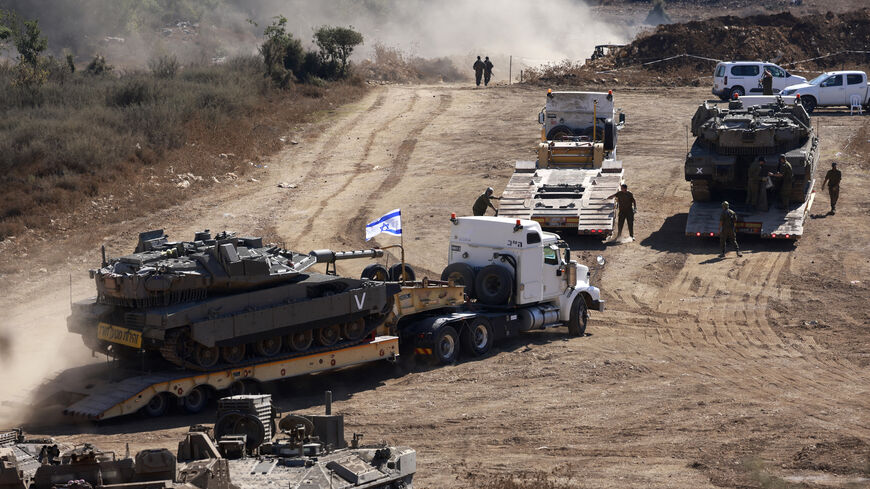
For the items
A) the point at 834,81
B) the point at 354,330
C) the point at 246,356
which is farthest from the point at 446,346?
the point at 834,81

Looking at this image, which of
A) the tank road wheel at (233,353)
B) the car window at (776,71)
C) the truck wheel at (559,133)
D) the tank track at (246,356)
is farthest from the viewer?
the car window at (776,71)

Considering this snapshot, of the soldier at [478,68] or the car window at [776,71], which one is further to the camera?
the soldier at [478,68]

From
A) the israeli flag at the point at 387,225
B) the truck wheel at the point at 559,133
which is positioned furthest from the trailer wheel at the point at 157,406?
the truck wheel at the point at 559,133

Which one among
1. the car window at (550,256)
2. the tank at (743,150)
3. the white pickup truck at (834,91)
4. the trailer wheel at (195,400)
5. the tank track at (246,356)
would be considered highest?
the white pickup truck at (834,91)

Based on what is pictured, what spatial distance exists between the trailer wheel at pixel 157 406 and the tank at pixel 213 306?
55 cm

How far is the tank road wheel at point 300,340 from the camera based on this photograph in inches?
736

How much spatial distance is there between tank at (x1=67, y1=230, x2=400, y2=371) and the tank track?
0.7 inches

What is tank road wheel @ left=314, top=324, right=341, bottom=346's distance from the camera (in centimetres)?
1912

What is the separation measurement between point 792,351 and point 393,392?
25.4ft

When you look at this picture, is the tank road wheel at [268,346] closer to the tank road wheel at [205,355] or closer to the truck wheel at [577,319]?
the tank road wheel at [205,355]

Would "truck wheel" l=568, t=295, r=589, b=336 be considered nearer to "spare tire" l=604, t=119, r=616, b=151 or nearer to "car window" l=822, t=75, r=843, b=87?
"spare tire" l=604, t=119, r=616, b=151

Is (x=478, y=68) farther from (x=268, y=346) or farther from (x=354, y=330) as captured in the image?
(x=268, y=346)

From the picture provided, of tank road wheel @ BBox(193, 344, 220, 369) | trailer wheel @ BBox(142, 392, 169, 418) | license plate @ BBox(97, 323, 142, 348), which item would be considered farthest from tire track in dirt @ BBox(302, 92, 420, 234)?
trailer wheel @ BBox(142, 392, 169, 418)

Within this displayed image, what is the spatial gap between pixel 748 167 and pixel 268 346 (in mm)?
16410
